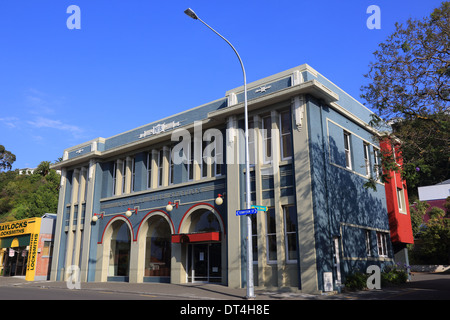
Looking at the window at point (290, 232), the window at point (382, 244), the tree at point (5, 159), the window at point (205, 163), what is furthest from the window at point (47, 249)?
the tree at point (5, 159)

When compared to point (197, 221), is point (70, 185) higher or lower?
higher

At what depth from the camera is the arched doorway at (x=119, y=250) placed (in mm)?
26141

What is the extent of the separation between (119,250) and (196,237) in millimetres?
8207

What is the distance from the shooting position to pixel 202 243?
2214 cm

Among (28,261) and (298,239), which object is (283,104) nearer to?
(298,239)

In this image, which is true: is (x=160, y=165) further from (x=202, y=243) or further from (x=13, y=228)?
(x=13, y=228)

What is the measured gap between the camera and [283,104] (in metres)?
18.9

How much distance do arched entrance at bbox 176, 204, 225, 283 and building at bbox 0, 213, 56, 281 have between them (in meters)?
15.0

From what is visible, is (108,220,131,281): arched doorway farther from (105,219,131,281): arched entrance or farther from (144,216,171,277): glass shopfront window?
(144,216,171,277): glass shopfront window

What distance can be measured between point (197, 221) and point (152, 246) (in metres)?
4.21

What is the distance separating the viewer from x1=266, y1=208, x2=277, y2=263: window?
707 inches

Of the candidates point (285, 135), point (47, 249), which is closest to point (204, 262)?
point (285, 135)

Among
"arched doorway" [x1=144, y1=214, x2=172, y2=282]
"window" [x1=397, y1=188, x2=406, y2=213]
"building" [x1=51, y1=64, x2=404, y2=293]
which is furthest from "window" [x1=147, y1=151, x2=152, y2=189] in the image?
"window" [x1=397, y1=188, x2=406, y2=213]
